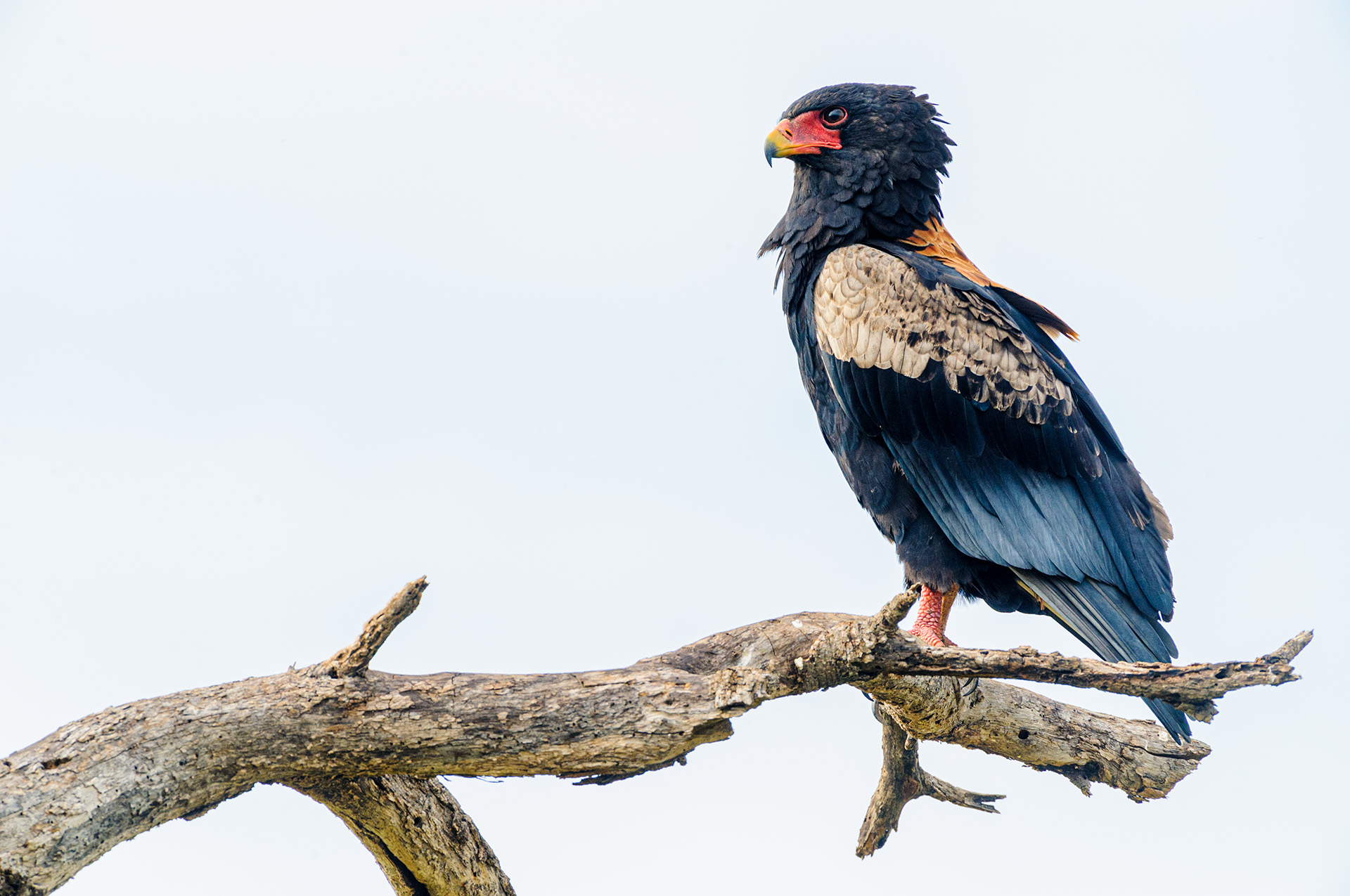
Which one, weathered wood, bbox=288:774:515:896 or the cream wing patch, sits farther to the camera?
the cream wing patch

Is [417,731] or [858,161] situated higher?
[858,161]

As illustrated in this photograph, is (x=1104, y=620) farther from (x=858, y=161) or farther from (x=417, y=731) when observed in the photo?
(x=417, y=731)

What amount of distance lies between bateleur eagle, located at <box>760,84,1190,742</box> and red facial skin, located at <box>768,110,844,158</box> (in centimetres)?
21

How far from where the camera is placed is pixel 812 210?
15.0 feet

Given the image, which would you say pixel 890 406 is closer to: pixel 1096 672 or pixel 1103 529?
pixel 1103 529

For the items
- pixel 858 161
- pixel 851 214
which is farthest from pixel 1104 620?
pixel 858 161

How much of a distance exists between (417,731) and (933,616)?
2161 millimetres

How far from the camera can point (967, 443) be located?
4.12 m

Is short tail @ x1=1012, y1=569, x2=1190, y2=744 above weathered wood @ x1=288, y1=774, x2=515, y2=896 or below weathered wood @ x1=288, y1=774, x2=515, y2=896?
above

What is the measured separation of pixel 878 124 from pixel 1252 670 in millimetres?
2796

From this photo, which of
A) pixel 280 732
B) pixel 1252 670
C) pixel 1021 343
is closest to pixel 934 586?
pixel 1021 343

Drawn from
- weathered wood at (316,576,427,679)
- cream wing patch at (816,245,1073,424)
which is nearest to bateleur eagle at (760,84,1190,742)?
cream wing patch at (816,245,1073,424)

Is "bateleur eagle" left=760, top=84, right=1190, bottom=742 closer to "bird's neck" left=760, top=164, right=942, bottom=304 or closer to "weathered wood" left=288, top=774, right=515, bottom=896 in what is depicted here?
"bird's neck" left=760, top=164, right=942, bottom=304

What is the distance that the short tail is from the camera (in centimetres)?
384
